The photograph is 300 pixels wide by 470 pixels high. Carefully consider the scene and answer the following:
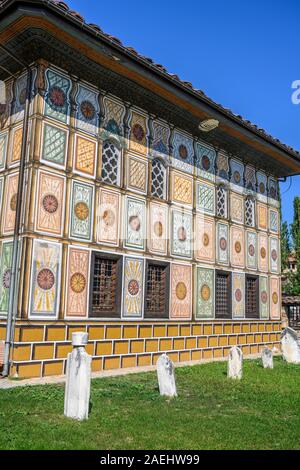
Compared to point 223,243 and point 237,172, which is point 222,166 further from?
point 223,243

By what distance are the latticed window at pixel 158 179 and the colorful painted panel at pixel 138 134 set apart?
51cm

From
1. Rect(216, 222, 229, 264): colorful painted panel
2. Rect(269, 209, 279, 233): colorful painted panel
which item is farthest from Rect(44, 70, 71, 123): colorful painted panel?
Rect(269, 209, 279, 233): colorful painted panel

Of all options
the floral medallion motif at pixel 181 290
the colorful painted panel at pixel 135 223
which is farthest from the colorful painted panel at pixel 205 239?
the colorful painted panel at pixel 135 223

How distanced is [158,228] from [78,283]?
9.02 ft

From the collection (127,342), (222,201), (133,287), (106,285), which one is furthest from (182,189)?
(127,342)

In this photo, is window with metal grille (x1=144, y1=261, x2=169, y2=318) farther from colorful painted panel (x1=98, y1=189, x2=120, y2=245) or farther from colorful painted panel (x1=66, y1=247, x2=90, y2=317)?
colorful painted panel (x1=66, y1=247, x2=90, y2=317)

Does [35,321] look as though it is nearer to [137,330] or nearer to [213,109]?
[137,330]

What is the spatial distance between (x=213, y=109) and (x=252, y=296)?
5.86 metres

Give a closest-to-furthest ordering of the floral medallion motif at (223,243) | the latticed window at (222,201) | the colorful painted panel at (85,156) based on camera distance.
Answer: the colorful painted panel at (85,156) → the floral medallion motif at (223,243) → the latticed window at (222,201)

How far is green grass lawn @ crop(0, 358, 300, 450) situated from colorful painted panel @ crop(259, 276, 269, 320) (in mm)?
5915

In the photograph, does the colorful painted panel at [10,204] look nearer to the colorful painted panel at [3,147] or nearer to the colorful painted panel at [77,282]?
the colorful painted panel at [3,147]

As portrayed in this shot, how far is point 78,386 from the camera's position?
5.23 meters

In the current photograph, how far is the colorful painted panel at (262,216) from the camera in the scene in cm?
1448
